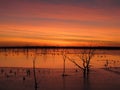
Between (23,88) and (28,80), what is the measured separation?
1.95 metres

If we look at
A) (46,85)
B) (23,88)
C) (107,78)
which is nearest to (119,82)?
(107,78)

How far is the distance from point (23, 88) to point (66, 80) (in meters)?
2.77

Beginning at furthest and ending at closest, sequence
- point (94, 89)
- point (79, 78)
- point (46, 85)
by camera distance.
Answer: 1. point (79, 78)
2. point (46, 85)
3. point (94, 89)

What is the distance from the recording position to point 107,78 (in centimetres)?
1505

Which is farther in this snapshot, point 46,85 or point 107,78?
point 107,78

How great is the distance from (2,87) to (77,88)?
2.98 meters

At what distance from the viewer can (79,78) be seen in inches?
592

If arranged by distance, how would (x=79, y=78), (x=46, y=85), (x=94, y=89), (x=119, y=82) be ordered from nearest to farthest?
(x=94, y=89)
(x=46, y=85)
(x=119, y=82)
(x=79, y=78)

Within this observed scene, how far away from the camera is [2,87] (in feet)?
40.5

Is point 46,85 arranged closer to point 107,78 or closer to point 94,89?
point 94,89

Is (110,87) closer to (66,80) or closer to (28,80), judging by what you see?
(66,80)

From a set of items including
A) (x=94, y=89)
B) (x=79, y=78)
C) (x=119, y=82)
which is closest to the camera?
(x=94, y=89)

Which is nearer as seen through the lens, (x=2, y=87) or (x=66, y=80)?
(x=2, y=87)

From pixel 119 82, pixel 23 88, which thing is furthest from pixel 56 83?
pixel 119 82
